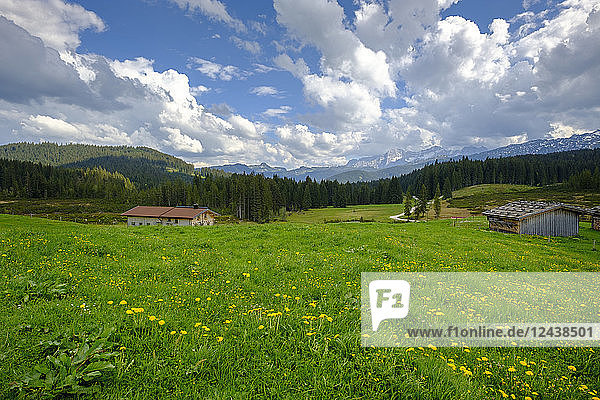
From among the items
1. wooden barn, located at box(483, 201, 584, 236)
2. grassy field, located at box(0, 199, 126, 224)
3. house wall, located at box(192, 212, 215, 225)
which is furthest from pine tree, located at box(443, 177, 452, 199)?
grassy field, located at box(0, 199, 126, 224)

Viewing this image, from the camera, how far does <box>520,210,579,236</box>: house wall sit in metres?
45.0

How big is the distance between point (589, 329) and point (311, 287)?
23.0 feet

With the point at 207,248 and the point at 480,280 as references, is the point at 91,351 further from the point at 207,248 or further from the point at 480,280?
the point at 480,280

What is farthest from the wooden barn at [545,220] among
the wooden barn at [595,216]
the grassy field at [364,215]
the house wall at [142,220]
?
the house wall at [142,220]

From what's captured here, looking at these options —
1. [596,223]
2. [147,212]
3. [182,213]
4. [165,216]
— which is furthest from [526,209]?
[147,212]

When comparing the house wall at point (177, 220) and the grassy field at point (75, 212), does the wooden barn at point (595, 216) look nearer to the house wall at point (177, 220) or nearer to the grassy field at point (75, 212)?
the house wall at point (177, 220)

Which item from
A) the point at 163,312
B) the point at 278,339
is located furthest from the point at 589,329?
the point at 163,312

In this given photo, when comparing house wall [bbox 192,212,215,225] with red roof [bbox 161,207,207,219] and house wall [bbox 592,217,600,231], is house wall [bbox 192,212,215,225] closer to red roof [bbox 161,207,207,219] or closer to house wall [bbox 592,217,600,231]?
red roof [bbox 161,207,207,219]

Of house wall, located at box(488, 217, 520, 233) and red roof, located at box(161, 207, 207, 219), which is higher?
red roof, located at box(161, 207, 207, 219)

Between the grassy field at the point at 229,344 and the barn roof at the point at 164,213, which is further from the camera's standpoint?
the barn roof at the point at 164,213

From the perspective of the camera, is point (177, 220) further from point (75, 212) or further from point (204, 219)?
point (75, 212)

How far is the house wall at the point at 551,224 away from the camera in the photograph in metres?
45.0

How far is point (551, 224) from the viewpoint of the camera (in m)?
45.5

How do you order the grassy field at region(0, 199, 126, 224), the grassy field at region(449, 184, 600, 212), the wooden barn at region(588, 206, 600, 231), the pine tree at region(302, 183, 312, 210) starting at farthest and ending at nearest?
1. the pine tree at region(302, 183, 312, 210)
2. the grassy field at region(449, 184, 600, 212)
3. the grassy field at region(0, 199, 126, 224)
4. the wooden barn at region(588, 206, 600, 231)
